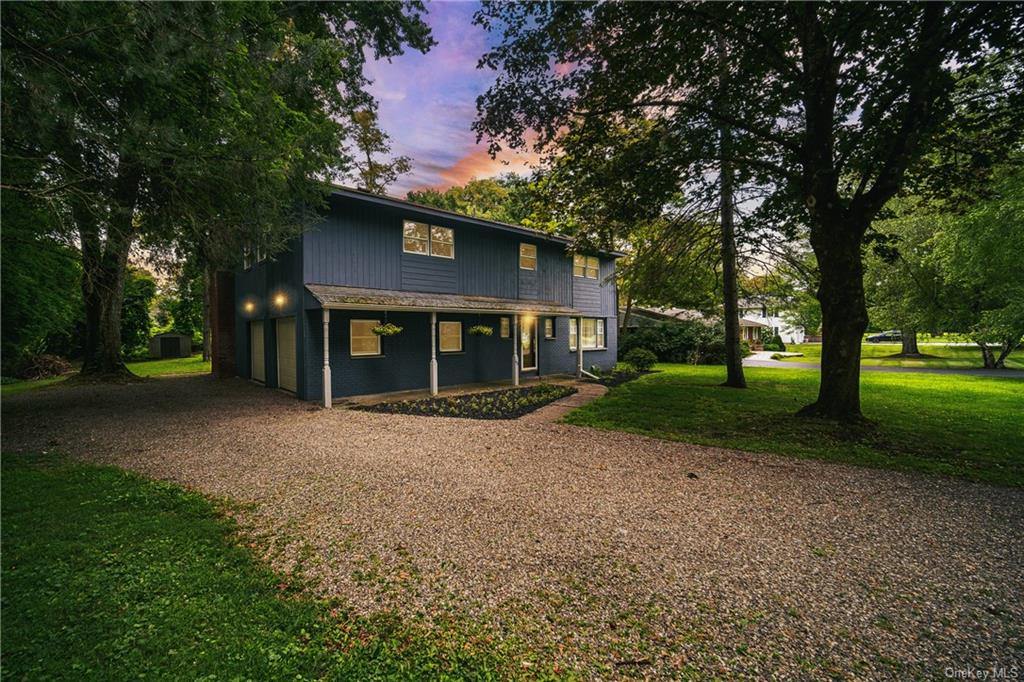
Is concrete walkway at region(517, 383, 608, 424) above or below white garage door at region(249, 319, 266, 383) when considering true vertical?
below

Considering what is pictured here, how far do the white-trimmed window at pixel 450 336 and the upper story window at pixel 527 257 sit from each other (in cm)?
419

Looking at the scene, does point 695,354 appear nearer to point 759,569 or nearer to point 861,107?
point 861,107

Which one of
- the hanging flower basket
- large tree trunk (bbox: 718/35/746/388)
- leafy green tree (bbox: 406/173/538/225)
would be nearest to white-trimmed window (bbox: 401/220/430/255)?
the hanging flower basket

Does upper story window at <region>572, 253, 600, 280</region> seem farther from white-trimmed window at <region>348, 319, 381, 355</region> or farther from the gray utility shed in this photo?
the gray utility shed

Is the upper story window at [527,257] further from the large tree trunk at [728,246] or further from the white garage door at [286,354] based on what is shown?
the white garage door at [286,354]

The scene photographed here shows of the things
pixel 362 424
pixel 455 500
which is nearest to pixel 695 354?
pixel 362 424

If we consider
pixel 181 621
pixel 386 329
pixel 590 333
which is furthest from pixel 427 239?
pixel 181 621

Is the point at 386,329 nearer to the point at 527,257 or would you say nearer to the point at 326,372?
the point at 326,372

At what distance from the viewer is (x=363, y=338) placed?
42.7 ft

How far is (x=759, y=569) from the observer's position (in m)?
3.38

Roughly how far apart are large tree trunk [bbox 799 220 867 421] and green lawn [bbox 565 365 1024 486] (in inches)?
23.2

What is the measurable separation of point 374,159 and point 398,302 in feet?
59.6

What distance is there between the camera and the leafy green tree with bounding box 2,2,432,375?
4527 mm

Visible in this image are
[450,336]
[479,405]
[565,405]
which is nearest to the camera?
[479,405]
